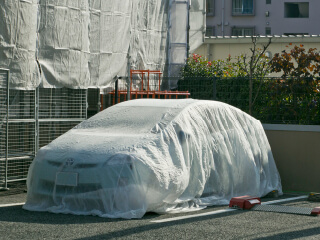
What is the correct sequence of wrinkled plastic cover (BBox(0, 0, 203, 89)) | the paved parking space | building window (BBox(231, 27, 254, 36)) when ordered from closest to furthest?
the paved parking space < wrinkled plastic cover (BBox(0, 0, 203, 89)) < building window (BBox(231, 27, 254, 36))

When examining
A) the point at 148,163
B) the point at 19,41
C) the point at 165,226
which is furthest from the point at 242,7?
the point at 165,226

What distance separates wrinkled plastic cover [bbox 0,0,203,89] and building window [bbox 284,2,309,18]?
31.3m

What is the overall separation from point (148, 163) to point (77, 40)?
583 centimetres

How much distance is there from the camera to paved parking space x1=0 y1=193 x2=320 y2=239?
804cm

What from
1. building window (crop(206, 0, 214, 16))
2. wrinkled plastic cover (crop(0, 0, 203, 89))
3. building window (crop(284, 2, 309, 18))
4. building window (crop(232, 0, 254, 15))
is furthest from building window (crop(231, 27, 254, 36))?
wrinkled plastic cover (crop(0, 0, 203, 89))

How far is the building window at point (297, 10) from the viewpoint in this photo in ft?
157

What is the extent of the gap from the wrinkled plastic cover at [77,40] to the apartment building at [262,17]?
30361 mm

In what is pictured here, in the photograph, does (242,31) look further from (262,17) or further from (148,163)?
(148,163)

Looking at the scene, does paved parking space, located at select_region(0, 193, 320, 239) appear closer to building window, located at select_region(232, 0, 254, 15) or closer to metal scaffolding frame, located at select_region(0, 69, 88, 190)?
metal scaffolding frame, located at select_region(0, 69, 88, 190)

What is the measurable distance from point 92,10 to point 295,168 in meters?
5.50

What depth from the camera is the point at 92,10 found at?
1509cm

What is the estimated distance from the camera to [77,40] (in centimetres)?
1447

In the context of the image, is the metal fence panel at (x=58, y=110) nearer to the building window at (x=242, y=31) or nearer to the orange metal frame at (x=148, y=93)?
the orange metal frame at (x=148, y=93)

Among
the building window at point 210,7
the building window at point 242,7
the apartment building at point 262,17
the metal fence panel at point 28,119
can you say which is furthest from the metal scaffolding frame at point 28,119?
the building window at point 242,7
